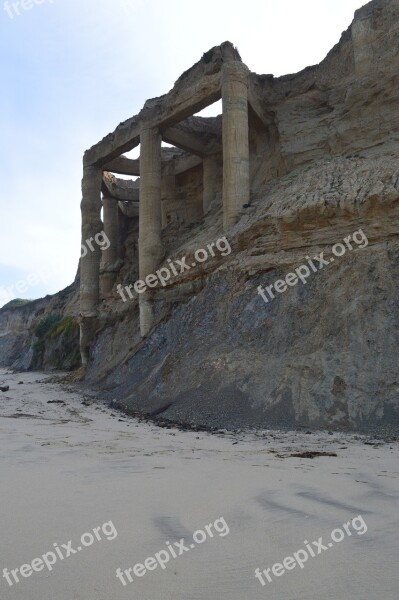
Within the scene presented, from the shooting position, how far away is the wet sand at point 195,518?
200cm

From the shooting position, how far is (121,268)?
2739cm

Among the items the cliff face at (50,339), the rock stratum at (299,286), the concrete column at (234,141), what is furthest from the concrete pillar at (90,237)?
the concrete column at (234,141)

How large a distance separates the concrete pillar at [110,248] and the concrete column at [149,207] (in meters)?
8.47

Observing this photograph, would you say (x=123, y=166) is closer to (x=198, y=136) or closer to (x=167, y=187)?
(x=167, y=187)

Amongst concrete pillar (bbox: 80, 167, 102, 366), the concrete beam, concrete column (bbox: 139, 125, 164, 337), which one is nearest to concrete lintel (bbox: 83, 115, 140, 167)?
concrete pillar (bbox: 80, 167, 102, 366)

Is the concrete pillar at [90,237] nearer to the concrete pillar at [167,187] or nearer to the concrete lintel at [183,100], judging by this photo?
the concrete lintel at [183,100]

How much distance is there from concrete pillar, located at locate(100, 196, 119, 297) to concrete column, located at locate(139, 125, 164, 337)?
27.8ft

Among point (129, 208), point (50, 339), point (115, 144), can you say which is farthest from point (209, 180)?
point (50, 339)

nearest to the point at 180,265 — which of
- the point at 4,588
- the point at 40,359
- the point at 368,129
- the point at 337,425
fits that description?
the point at 368,129

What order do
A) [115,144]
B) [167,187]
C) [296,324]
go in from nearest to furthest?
[296,324]
[115,144]
[167,187]

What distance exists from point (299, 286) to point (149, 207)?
9919 mm

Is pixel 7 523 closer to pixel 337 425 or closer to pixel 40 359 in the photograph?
pixel 337 425

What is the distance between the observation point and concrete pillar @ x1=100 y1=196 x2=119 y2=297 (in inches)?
1075

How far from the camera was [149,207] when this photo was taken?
63.4ft
